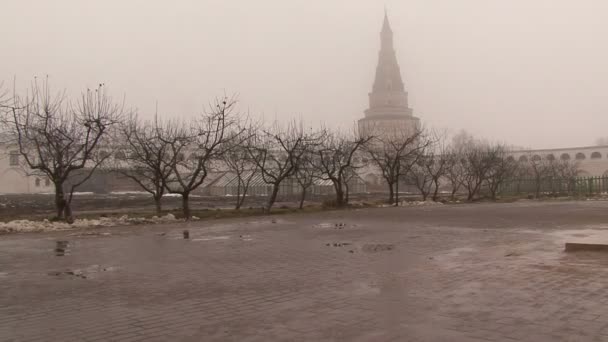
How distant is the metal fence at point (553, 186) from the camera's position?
52.1 m

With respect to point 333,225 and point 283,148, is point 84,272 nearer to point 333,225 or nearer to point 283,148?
point 333,225

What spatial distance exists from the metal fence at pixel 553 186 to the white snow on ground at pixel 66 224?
4111 cm

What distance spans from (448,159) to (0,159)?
65941 millimetres

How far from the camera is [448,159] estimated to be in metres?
47.0

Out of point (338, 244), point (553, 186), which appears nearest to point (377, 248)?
point (338, 244)

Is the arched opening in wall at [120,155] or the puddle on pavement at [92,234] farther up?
the arched opening in wall at [120,155]

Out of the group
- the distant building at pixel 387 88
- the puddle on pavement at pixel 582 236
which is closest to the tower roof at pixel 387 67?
the distant building at pixel 387 88

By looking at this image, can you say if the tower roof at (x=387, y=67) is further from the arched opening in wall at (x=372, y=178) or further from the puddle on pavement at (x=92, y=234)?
the puddle on pavement at (x=92, y=234)

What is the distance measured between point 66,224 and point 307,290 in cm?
1424

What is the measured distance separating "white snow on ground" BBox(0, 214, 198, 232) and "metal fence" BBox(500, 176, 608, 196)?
41106 mm

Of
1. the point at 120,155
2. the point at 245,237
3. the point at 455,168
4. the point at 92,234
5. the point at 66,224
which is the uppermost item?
the point at 120,155

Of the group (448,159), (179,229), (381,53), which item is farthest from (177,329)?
(381,53)

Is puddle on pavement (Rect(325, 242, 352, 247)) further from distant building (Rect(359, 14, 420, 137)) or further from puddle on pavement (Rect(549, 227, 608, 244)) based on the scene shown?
distant building (Rect(359, 14, 420, 137))

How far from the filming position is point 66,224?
19516 millimetres
